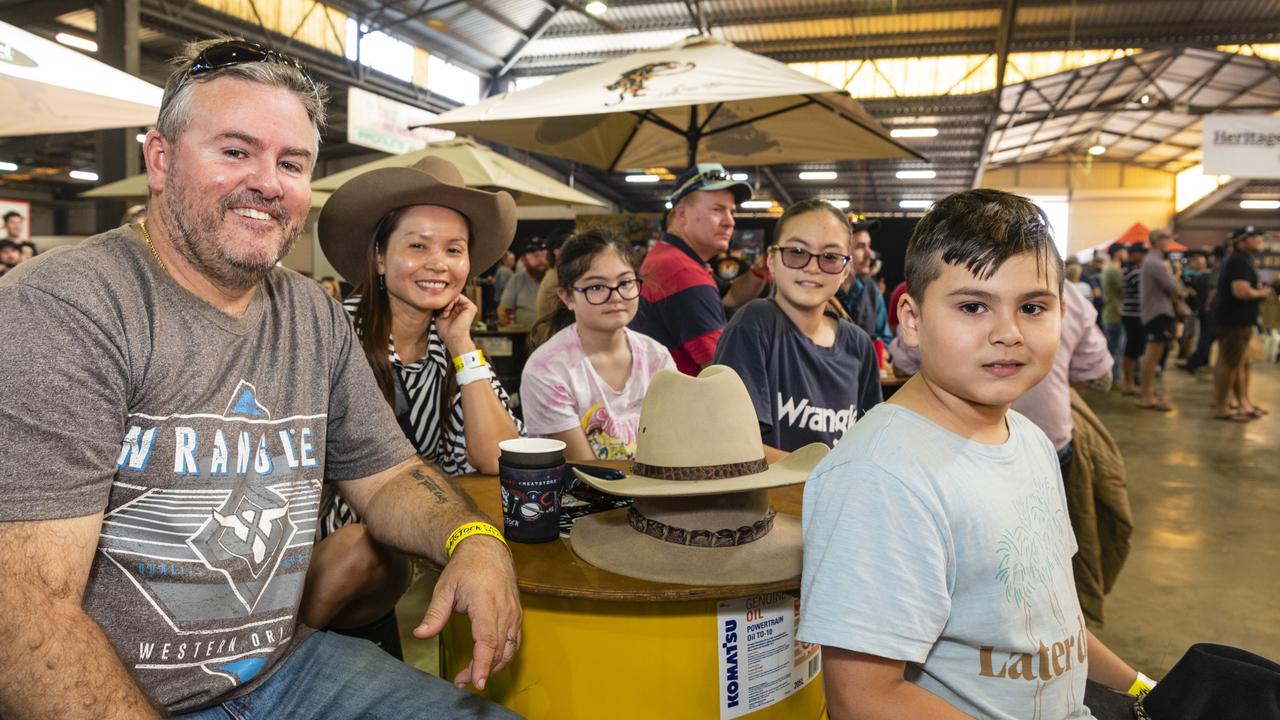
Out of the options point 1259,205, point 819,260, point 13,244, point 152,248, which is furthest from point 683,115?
point 1259,205

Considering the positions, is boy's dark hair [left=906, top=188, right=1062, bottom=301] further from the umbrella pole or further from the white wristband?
the umbrella pole

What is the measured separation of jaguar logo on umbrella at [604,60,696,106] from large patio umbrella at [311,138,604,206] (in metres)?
2.44

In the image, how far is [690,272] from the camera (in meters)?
3.36

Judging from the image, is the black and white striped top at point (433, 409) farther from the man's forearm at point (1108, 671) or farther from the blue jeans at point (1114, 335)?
the blue jeans at point (1114, 335)

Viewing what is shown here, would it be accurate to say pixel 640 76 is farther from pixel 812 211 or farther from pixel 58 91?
pixel 58 91

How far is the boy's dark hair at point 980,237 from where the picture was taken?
1290 millimetres

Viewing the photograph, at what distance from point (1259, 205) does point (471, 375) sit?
33.8 m

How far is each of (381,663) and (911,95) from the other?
1629 centimetres

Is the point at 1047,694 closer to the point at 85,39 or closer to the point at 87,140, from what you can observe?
the point at 85,39

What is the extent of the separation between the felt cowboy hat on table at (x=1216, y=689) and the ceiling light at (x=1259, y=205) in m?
33.2

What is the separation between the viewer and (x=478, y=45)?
15.5 m

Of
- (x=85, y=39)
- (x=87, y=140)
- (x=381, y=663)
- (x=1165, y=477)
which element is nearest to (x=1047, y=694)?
(x=381, y=663)

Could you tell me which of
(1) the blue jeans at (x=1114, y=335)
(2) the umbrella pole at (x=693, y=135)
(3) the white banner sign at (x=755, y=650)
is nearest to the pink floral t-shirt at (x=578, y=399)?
(3) the white banner sign at (x=755, y=650)

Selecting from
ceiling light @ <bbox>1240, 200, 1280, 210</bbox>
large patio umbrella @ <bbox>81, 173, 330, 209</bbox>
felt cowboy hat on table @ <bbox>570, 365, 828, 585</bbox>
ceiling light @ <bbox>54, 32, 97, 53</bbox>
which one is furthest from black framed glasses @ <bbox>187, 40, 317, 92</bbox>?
ceiling light @ <bbox>1240, 200, 1280, 210</bbox>
